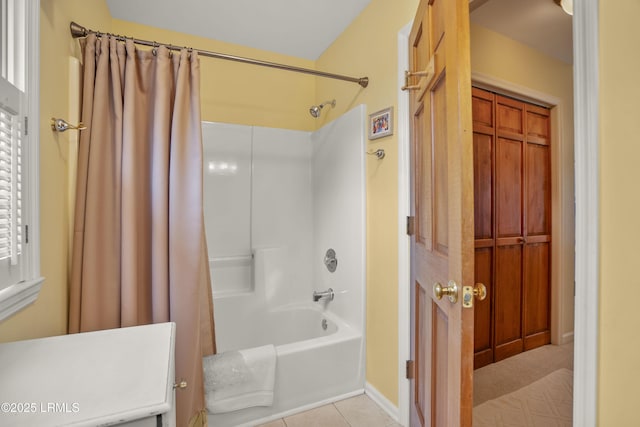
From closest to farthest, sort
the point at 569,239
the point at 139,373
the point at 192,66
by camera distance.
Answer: the point at 139,373, the point at 192,66, the point at 569,239

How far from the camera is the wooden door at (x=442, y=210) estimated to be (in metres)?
0.84

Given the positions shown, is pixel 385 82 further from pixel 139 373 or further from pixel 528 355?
pixel 528 355

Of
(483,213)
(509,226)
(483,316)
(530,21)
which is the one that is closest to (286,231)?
(483,213)

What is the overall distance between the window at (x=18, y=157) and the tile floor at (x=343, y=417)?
1.37 meters

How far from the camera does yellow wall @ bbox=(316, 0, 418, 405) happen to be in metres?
1.72

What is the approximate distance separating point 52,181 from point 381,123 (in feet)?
5.36

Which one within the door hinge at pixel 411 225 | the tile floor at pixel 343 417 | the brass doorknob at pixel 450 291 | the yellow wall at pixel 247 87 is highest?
the yellow wall at pixel 247 87

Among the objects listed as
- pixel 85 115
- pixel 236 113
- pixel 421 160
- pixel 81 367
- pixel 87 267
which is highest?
pixel 236 113

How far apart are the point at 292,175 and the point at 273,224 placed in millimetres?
490

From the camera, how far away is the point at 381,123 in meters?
1.81

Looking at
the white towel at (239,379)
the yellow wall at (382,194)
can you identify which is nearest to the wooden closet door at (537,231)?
the yellow wall at (382,194)

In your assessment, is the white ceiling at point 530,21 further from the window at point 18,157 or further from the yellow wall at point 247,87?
the window at point 18,157

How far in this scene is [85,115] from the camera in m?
1.29

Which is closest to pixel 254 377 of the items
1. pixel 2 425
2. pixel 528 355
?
pixel 2 425
